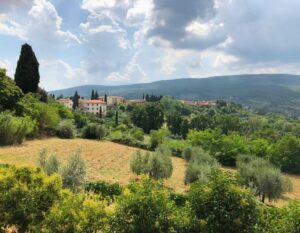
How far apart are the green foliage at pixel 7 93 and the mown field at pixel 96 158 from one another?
4803 millimetres

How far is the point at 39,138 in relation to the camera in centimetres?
4028

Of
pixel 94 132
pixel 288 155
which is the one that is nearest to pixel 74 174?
pixel 94 132

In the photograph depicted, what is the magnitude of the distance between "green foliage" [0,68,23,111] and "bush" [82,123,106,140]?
11.6 meters

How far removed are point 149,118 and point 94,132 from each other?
40.7m

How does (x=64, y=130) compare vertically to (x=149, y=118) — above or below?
above

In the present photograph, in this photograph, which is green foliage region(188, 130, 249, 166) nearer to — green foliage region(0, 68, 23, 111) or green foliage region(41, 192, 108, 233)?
green foliage region(0, 68, 23, 111)

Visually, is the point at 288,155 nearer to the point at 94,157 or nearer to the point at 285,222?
the point at 94,157

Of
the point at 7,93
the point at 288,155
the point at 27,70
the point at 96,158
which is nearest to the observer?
the point at 96,158

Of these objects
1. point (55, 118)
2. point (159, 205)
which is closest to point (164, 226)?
point (159, 205)

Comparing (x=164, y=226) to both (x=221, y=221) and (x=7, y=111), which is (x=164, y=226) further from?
(x=7, y=111)

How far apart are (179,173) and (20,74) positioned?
79.2 ft

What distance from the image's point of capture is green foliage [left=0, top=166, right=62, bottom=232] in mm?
9555

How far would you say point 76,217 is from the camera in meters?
8.66

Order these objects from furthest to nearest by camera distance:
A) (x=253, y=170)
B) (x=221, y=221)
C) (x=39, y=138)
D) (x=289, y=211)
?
(x=39, y=138) → (x=253, y=170) → (x=289, y=211) → (x=221, y=221)
